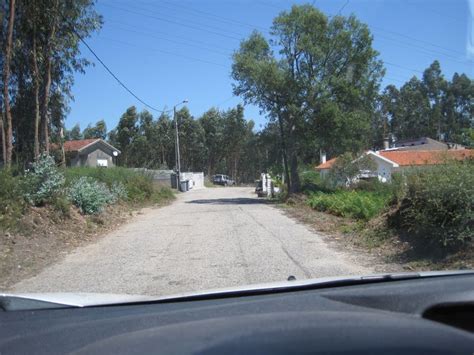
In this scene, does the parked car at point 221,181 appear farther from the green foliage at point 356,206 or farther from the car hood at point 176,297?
the car hood at point 176,297

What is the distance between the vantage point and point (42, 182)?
16219 mm

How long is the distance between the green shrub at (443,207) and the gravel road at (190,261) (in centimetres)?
159

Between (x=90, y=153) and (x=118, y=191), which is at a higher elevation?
(x=90, y=153)

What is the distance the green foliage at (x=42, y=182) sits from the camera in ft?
50.9

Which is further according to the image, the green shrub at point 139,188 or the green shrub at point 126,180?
the green shrub at point 139,188

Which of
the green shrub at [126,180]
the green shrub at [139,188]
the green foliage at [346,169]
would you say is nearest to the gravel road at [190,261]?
the green shrub at [126,180]

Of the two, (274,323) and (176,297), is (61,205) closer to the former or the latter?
(176,297)

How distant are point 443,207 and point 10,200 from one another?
1058 centimetres

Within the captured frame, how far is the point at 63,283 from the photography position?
8.98m

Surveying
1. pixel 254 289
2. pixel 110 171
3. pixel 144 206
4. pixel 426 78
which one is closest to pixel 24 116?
pixel 110 171

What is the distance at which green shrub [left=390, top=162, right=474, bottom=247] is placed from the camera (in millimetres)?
9680

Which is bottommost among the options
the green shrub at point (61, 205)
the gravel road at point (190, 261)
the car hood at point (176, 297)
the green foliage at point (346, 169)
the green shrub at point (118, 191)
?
the gravel road at point (190, 261)

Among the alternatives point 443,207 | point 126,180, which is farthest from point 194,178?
point 443,207

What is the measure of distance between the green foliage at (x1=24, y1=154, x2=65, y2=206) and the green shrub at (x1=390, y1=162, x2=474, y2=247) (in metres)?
10.2
